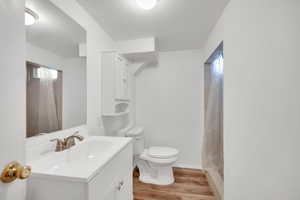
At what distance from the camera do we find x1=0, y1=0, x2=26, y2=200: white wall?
59cm

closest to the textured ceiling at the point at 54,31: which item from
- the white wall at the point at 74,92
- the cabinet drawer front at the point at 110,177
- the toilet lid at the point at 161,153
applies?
the white wall at the point at 74,92

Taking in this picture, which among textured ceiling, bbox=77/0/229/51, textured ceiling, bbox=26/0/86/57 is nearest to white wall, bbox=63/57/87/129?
textured ceiling, bbox=26/0/86/57

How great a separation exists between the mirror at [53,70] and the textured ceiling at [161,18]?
368 millimetres

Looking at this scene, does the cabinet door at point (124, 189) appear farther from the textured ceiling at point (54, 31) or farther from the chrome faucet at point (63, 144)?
the textured ceiling at point (54, 31)

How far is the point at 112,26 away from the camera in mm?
1666

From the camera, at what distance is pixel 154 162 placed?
74.8 inches

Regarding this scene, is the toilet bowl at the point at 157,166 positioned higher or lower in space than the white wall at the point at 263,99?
lower

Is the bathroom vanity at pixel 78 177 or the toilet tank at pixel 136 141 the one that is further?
the toilet tank at pixel 136 141

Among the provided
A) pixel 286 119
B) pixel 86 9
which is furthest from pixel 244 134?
pixel 86 9

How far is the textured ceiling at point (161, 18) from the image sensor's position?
4.20 feet

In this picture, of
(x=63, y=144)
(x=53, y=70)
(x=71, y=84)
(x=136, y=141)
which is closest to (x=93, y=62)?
(x=71, y=84)

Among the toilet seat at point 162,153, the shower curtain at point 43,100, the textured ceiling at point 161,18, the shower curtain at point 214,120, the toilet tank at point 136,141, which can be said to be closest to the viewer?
the shower curtain at point 43,100

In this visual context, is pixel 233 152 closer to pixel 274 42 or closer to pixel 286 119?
pixel 286 119

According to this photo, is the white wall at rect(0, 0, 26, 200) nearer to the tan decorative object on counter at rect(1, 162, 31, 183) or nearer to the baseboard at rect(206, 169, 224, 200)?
the tan decorative object on counter at rect(1, 162, 31, 183)
